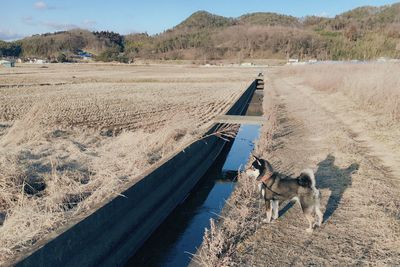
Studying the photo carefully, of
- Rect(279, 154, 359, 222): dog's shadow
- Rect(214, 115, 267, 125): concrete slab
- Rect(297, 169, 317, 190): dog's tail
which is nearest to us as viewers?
Rect(297, 169, 317, 190): dog's tail

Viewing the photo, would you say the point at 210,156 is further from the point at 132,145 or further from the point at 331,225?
the point at 331,225

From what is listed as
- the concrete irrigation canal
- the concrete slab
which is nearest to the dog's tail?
the concrete irrigation canal

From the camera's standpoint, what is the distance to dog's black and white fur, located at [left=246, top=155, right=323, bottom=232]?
5.32 meters

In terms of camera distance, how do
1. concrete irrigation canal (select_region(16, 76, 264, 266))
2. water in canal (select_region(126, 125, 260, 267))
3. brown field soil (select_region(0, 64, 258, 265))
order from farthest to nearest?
Result: 1. water in canal (select_region(126, 125, 260, 267))
2. brown field soil (select_region(0, 64, 258, 265))
3. concrete irrigation canal (select_region(16, 76, 264, 266))

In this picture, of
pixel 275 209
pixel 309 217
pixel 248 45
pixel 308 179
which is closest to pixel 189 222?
pixel 275 209

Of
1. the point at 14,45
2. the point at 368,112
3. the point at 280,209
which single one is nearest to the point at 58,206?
the point at 280,209

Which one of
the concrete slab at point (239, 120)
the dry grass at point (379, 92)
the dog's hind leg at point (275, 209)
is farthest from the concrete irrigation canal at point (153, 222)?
the dry grass at point (379, 92)

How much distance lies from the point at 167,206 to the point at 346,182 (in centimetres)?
339

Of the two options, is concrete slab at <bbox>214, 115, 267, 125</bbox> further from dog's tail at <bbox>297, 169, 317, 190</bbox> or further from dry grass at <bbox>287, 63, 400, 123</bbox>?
dog's tail at <bbox>297, 169, 317, 190</bbox>

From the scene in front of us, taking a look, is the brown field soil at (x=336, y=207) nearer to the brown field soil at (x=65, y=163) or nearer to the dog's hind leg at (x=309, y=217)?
the dog's hind leg at (x=309, y=217)

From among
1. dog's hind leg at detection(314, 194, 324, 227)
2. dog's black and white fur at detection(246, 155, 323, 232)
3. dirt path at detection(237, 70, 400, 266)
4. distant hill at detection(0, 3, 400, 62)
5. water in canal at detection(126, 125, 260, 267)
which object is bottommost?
water in canal at detection(126, 125, 260, 267)

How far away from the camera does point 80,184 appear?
254 inches

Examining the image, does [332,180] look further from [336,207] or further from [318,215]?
[318,215]

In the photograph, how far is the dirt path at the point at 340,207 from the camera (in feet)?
15.7
